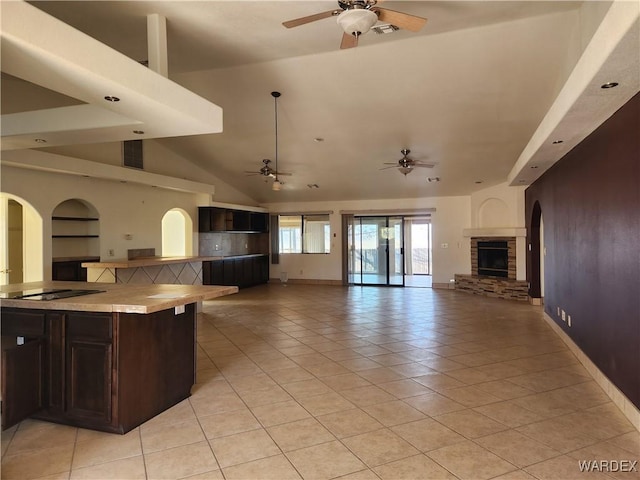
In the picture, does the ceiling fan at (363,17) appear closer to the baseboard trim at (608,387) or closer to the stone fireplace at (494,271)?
the baseboard trim at (608,387)

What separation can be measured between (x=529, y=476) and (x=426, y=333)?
325 cm

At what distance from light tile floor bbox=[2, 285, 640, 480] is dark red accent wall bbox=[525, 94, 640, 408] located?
0.39 meters

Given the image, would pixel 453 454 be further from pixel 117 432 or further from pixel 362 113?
pixel 362 113

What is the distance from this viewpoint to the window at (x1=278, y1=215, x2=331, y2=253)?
1111 centimetres

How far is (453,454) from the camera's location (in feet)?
7.86

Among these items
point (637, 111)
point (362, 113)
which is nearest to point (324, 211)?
point (362, 113)

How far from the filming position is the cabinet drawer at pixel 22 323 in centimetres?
282

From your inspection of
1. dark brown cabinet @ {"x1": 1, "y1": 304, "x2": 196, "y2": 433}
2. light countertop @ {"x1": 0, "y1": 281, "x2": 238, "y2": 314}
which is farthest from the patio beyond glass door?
dark brown cabinet @ {"x1": 1, "y1": 304, "x2": 196, "y2": 433}

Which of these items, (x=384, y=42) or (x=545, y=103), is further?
(x=545, y=103)

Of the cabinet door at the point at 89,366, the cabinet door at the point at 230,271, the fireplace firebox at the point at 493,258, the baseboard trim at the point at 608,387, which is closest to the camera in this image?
the cabinet door at the point at 89,366

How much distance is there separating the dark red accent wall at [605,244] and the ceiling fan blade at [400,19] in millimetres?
1619

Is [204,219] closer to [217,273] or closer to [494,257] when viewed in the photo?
[217,273]

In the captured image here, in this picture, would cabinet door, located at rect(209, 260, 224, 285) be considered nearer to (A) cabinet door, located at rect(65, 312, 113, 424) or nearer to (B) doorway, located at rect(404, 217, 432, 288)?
(A) cabinet door, located at rect(65, 312, 113, 424)

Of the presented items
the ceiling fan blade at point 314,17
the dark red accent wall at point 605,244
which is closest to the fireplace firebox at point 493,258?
the dark red accent wall at point 605,244
